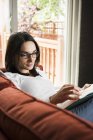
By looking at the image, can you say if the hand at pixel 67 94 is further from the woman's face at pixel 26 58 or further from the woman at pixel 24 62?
the woman's face at pixel 26 58

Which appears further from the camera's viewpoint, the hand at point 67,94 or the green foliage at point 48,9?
the green foliage at point 48,9

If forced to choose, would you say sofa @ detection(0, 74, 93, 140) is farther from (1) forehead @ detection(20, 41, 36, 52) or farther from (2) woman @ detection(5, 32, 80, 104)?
(1) forehead @ detection(20, 41, 36, 52)

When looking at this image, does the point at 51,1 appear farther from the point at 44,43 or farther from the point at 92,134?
the point at 92,134

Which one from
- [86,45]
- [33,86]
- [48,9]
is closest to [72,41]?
[86,45]

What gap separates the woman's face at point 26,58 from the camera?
1.71 metres

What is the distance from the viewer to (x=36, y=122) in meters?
0.65

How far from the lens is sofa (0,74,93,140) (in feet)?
1.88

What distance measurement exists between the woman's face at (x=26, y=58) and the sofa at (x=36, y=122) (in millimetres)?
867

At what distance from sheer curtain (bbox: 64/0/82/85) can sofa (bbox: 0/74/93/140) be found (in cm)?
248

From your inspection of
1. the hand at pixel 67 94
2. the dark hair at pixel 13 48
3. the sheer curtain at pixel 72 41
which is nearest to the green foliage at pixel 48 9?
the sheer curtain at pixel 72 41

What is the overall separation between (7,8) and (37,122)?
8.35ft

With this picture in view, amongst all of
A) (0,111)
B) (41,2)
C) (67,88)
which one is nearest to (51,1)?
(41,2)

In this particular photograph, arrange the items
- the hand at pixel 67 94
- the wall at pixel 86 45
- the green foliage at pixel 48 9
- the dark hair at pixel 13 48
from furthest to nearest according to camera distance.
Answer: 1. the green foliage at pixel 48 9
2. the wall at pixel 86 45
3. the dark hair at pixel 13 48
4. the hand at pixel 67 94

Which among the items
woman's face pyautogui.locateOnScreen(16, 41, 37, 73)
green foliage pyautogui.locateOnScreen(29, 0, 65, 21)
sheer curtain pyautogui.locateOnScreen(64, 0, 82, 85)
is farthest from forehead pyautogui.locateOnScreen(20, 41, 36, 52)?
green foliage pyautogui.locateOnScreen(29, 0, 65, 21)
